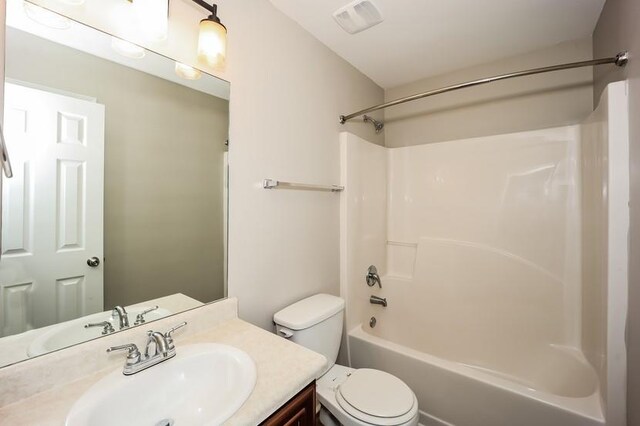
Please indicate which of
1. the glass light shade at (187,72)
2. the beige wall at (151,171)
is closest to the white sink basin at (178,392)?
the beige wall at (151,171)

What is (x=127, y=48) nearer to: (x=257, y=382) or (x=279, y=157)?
(x=279, y=157)

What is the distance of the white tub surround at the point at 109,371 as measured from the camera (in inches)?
26.1

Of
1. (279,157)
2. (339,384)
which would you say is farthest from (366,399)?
(279,157)

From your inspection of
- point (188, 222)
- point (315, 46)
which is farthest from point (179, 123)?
point (315, 46)

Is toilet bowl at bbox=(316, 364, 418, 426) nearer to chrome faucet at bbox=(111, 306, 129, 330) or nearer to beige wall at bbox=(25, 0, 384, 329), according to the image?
beige wall at bbox=(25, 0, 384, 329)

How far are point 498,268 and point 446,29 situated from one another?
63.7 inches

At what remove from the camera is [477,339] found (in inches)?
74.9

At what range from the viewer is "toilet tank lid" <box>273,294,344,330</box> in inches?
51.1

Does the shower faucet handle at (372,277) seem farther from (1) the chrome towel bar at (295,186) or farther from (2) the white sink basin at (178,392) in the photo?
(2) the white sink basin at (178,392)

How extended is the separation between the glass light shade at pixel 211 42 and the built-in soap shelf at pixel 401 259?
191 centimetres

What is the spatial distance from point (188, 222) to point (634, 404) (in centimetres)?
194

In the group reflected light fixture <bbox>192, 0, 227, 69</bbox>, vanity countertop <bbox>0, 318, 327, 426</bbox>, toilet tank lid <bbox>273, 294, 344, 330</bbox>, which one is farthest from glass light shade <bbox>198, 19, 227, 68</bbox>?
toilet tank lid <bbox>273, 294, 344, 330</bbox>

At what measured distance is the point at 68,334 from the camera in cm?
80

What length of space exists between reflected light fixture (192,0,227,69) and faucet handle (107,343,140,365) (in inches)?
41.3
